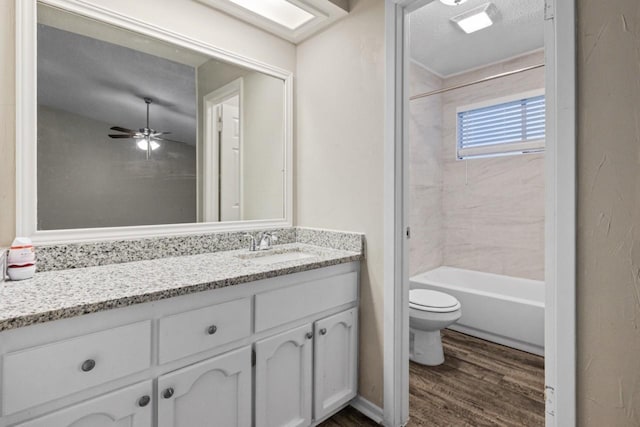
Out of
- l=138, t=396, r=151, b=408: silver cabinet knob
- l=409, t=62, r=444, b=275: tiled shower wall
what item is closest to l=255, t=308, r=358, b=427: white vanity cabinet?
l=138, t=396, r=151, b=408: silver cabinet knob

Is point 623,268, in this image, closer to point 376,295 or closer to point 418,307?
point 376,295

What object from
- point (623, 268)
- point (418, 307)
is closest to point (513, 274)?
point (418, 307)

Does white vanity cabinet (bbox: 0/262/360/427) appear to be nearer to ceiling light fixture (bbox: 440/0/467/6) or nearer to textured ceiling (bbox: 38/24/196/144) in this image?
textured ceiling (bbox: 38/24/196/144)

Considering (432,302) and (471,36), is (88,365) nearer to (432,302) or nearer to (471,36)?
(432,302)

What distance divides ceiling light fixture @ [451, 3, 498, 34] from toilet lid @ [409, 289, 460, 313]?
194 centimetres

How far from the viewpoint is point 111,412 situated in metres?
0.94

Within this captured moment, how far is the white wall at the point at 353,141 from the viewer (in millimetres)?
1650

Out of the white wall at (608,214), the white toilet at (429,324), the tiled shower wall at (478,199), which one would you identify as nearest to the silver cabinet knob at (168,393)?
the white wall at (608,214)

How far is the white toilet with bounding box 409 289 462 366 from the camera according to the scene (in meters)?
2.14

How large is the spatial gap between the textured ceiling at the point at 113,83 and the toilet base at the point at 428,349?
1.94m

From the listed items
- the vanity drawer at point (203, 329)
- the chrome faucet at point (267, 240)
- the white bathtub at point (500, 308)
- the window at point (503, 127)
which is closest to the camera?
the vanity drawer at point (203, 329)

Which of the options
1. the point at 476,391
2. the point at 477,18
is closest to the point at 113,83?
the point at 477,18

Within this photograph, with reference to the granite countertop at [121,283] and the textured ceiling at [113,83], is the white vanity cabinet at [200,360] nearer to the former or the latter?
the granite countertop at [121,283]

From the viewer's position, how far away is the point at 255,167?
1.98m
